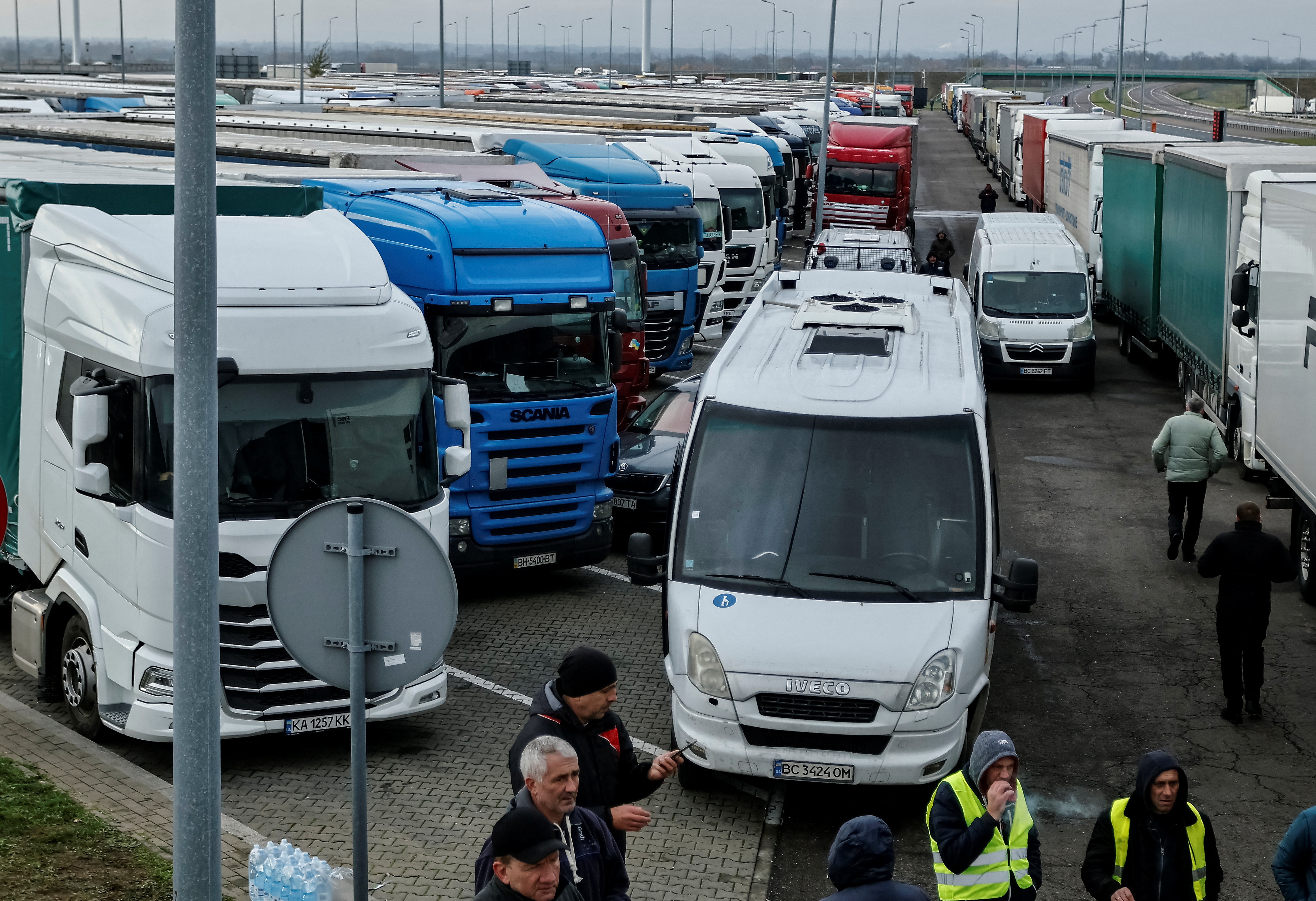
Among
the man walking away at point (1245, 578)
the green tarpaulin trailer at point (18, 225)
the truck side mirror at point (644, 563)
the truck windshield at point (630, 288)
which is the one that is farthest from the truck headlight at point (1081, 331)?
the truck side mirror at point (644, 563)

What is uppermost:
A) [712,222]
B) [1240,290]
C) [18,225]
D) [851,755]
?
[18,225]

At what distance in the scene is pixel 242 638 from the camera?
29.8 feet

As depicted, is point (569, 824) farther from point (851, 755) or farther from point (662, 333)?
point (662, 333)

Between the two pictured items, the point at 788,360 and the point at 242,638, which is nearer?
the point at 242,638

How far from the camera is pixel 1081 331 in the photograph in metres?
25.5

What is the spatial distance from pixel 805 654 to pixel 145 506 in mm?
3874

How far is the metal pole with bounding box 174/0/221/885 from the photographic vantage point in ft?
18.6

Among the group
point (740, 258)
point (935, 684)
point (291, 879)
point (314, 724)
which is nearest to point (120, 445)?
point (314, 724)

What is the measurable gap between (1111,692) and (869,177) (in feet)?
108

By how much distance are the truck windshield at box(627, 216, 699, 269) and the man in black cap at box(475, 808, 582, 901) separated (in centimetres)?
1908

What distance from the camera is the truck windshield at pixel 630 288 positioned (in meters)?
18.8

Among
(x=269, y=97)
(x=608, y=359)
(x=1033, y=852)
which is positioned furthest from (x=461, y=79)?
(x=1033, y=852)

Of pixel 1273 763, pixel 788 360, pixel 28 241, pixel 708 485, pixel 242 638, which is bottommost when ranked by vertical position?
pixel 1273 763

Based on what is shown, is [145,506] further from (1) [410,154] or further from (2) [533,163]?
(2) [533,163]
